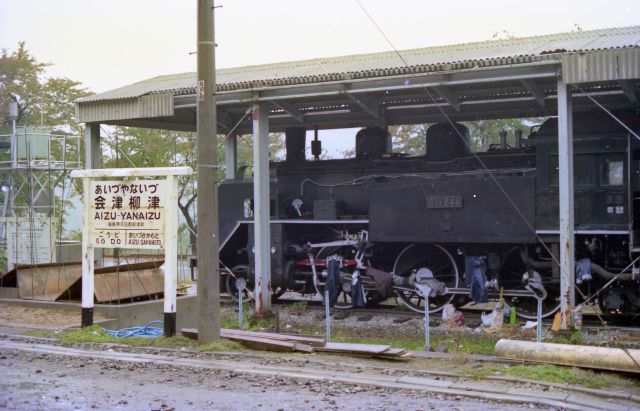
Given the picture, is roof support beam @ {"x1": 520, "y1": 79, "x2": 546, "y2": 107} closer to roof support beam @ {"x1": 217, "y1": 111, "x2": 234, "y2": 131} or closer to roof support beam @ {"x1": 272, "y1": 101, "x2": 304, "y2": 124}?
roof support beam @ {"x1": 272, "y1": 101, "x2": 304, "y2": 124}

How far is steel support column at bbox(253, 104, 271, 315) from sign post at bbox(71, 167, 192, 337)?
3493 millimetres

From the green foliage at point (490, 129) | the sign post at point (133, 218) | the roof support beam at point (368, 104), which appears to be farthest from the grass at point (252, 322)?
the green foliage at point (490, 129)

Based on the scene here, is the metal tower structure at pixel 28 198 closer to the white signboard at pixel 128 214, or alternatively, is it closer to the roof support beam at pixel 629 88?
the white signboard at pixel 128 214

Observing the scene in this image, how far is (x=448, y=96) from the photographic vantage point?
14.1 metres

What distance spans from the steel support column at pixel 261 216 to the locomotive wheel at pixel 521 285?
4.36 m

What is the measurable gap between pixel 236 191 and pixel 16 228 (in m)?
6.00

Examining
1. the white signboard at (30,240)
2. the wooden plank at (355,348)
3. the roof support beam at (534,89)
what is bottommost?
the wooden plank at (355,348)

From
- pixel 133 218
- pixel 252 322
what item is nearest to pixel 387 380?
pixel 133 218

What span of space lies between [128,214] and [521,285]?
760 cm

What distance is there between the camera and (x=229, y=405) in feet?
21.4

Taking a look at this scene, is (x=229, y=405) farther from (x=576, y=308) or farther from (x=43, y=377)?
(x=576, y=308)

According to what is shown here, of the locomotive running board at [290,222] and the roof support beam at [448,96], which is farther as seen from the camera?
the locomotive running board at [290,222]

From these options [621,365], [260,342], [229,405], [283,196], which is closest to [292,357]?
[260,342]

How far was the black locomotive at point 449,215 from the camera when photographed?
42.5 feet
